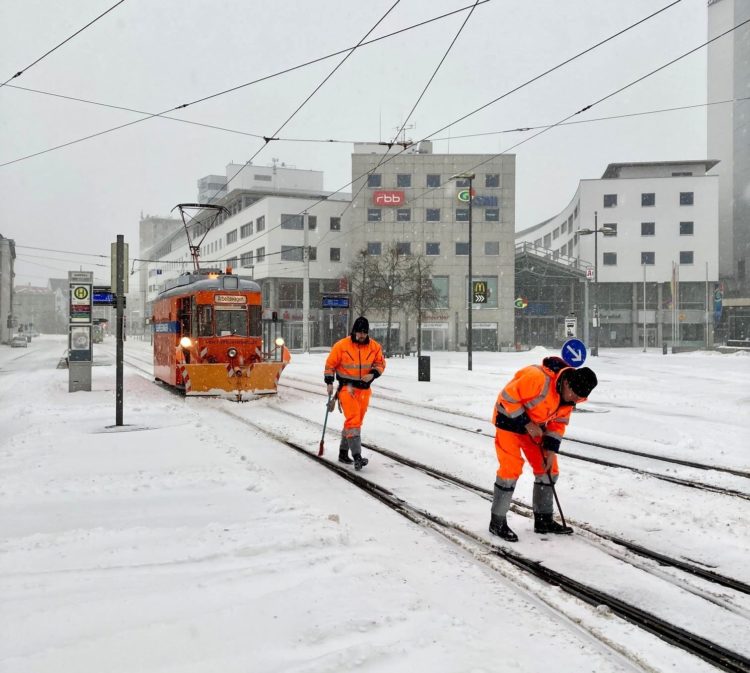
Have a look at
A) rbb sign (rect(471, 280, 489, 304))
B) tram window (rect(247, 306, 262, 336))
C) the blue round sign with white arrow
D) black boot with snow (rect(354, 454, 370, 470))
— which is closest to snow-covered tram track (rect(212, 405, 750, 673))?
black boot with snow (rect(354, 454, 370, 470))

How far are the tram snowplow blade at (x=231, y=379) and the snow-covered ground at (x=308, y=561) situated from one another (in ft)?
15.9

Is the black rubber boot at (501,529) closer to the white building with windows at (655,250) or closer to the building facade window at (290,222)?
the building facade window at (290,222)

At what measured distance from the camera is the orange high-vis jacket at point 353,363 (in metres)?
8.19

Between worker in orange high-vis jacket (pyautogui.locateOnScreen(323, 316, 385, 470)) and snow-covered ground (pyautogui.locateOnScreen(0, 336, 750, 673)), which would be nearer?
snow-covered ground (pyautogui.locateOnScreen(0, 336, 750, 673))

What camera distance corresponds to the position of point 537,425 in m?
5.30

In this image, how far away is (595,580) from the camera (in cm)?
456

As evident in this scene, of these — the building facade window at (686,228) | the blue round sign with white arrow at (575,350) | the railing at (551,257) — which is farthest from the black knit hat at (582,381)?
the building facade window at (686,228)

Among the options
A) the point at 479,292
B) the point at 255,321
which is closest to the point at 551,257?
the point at 479,292

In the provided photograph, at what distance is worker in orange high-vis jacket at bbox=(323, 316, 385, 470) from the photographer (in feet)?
26.8

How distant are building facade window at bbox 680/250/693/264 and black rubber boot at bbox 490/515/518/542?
201 ft

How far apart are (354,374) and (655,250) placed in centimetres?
5852

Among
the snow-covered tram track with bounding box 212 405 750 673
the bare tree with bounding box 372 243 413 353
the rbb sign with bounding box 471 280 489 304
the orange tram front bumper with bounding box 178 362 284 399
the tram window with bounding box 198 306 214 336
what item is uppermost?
the bare tree with bounding box 372 243 413 353

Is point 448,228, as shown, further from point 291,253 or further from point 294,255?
point 291,253

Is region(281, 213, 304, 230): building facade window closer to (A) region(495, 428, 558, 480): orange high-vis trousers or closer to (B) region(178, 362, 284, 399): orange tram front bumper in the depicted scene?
(B) region(178, 362, 284, 399): orange tram front bumper
